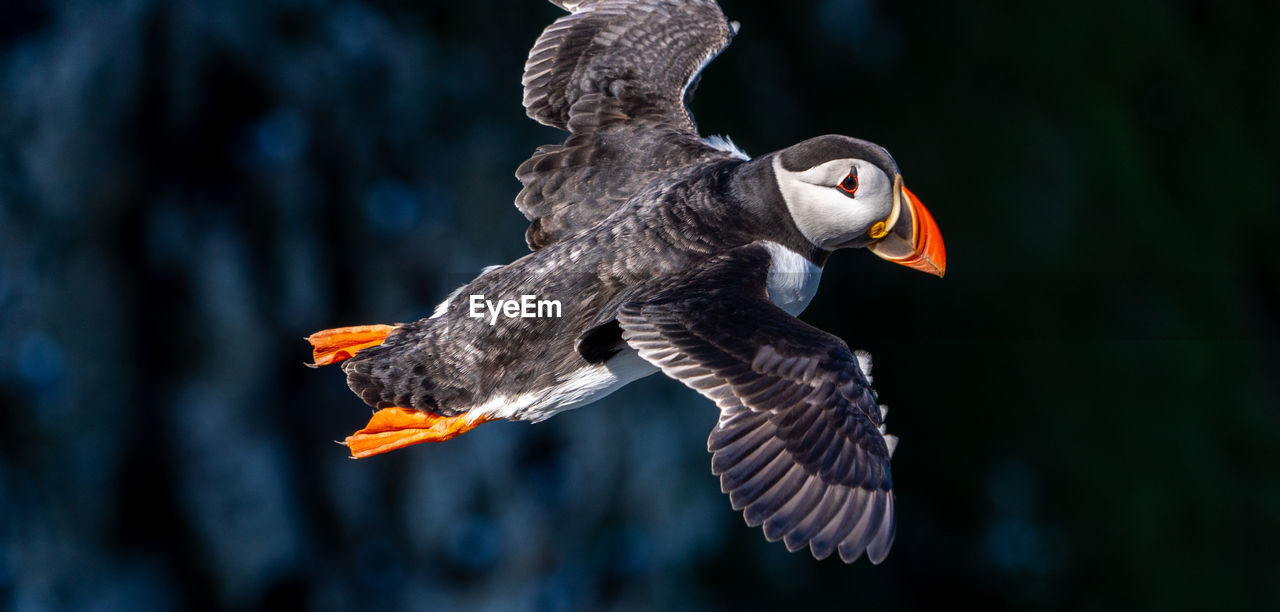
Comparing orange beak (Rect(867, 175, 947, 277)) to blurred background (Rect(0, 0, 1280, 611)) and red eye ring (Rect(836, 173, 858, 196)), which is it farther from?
blurred background (Rect(0, 0, 1280, 611))

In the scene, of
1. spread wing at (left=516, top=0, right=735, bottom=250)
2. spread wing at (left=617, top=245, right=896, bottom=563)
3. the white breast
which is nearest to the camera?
spread wing at (left=617, top=245, right=896, bottom=563)

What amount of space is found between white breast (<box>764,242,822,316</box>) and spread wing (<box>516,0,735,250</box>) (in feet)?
2.58

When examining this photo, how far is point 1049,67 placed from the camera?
12.0 metres

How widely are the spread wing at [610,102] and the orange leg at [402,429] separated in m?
0.98

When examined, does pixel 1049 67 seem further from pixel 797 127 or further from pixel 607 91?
pixel 607 91

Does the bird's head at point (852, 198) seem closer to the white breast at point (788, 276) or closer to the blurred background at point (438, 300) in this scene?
the white breast at point (788, 276)

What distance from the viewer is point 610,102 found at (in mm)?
A: 5379

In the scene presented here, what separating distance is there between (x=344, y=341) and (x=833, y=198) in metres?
2.00

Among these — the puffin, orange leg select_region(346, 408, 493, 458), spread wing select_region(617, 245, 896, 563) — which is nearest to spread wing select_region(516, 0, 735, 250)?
the puffin

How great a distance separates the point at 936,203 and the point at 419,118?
185 inches

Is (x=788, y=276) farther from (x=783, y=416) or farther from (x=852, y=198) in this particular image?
(x=783, y=416)

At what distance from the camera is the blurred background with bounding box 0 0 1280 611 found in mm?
7766

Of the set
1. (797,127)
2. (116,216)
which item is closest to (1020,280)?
(797,127)

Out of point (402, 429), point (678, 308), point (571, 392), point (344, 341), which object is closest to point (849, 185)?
point (678, 308)
